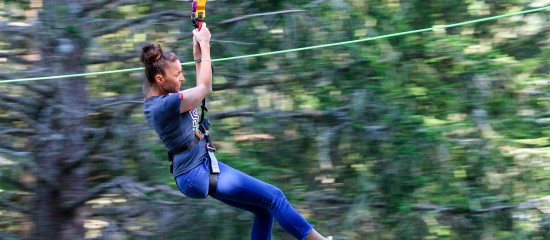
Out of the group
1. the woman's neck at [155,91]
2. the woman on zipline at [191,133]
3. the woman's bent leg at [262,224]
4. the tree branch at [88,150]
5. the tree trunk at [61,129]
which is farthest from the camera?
the tree branch at [88,150]

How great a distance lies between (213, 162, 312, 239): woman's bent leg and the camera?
A: 11.1ft

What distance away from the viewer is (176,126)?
334cm

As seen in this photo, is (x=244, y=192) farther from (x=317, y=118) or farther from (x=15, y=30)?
(x=15, y=30)

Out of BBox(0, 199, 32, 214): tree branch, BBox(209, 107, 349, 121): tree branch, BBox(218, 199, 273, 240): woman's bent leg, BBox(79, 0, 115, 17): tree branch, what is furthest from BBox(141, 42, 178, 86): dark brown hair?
BBox(0, 199, 32, 214): tree branch

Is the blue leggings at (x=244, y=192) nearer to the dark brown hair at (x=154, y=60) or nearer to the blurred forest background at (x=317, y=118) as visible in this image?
the dark brown hair at (x=154, y=60)

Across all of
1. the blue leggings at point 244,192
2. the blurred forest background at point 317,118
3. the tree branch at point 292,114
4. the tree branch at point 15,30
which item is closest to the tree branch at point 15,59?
the blurred forest background at point 317,118

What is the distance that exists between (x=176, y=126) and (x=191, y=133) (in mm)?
86

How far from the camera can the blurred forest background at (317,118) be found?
5180 mm

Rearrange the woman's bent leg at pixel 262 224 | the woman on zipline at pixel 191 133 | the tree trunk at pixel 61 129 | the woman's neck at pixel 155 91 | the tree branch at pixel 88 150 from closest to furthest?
1. the woman on zipline at pixel 191 133
2. the woman's neck at pixel 155 91
3. the woman's bent leg at pixel 262 224
4. the tree trunk at pixel 61 129
5. the tree branch at pixel 88 150

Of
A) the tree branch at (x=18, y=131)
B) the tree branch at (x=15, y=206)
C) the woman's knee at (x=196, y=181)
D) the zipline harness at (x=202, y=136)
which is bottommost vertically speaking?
the tree branch at (x=15, y=206)

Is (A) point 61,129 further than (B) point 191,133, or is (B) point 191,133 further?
(A) point 61,129

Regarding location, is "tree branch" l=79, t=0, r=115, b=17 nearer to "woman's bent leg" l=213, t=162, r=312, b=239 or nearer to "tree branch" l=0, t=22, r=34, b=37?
"tree branch" l=0, t=22, r=34, b=37

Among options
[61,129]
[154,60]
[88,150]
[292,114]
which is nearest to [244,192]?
[154,60]

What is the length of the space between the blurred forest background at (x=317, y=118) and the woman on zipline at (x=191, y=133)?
165cm
